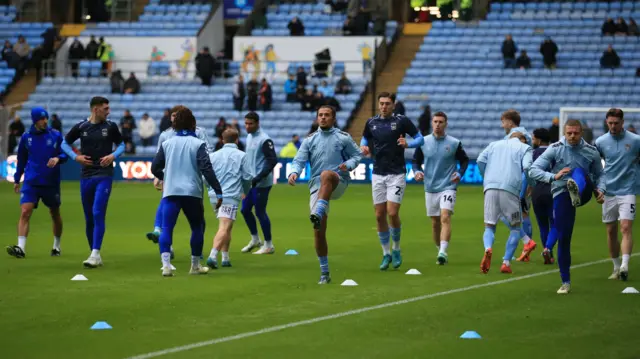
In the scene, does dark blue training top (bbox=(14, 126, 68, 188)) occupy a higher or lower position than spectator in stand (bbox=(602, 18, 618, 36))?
lower

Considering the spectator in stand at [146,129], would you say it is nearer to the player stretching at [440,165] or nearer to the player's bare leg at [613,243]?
the player stretching at [440,165]

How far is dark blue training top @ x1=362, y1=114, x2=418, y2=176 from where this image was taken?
50.4 feet

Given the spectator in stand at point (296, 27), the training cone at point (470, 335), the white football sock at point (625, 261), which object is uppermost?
the spectator in stand at point (296, 27)

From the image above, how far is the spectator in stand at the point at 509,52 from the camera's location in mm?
41156

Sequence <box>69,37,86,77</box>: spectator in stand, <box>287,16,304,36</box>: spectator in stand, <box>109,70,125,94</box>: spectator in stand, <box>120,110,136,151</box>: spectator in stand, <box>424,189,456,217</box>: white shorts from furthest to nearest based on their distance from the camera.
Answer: <box>69,37,86,77</box>: spectator in stand < <box>287,16,304,36</box>: spectator in stand < <box>109,70,125,94</box>: spectator in stand < <box>120,110,136,151</box>: spectator in stand < <box>424,189,456,217</box>: white shorts

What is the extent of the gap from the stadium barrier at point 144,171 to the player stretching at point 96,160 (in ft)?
67.0

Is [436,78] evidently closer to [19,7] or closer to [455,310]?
[19,7]

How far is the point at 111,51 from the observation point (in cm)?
4584

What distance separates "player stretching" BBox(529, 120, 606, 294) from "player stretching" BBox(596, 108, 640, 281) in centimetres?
120

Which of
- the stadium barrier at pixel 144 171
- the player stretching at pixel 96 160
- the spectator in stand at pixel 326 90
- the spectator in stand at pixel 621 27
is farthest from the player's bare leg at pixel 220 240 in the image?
the spectator in stand at pixel 621 27

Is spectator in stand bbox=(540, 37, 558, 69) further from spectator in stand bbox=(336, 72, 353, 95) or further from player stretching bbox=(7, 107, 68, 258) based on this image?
player stretching bbox=(7, 107, 68, 258)

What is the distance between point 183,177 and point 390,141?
2.81 metres

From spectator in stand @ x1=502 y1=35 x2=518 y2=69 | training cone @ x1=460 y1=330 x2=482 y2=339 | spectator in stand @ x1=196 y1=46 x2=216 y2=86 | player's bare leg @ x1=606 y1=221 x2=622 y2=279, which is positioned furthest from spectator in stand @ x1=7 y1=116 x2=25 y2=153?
training cone @ x1=460 y1=330 x2=482 y2=339

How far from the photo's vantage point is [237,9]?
4650 centimetres
